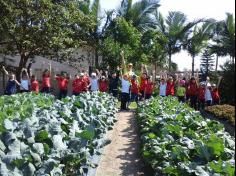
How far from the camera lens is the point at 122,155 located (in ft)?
30.0

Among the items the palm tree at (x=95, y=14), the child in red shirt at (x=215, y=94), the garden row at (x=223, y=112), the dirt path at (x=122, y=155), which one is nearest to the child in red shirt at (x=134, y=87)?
the garden row at (x=223, y=112)

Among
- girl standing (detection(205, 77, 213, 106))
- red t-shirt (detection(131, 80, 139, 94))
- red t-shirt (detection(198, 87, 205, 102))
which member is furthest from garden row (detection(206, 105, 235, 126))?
red t-shirt (detection(131, 80, 139, 94))

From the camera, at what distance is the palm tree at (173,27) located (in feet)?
103

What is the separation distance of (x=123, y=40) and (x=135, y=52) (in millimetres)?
1347

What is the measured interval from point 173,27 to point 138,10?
3.15m

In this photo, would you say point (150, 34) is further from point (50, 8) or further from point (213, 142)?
point (213, 142)

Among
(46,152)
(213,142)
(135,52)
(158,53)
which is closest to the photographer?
(46,152)

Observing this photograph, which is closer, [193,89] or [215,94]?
[193,89]

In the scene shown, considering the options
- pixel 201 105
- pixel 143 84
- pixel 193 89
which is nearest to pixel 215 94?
pixel 201 105

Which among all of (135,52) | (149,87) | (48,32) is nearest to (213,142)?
(149,87)

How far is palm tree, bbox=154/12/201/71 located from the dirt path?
18928 mm

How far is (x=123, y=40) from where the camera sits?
2884cm

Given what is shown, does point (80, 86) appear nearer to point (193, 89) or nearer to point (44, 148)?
point (193, 89)

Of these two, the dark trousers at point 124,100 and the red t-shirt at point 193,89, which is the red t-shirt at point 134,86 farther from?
the red t-shirt at point 193,89
